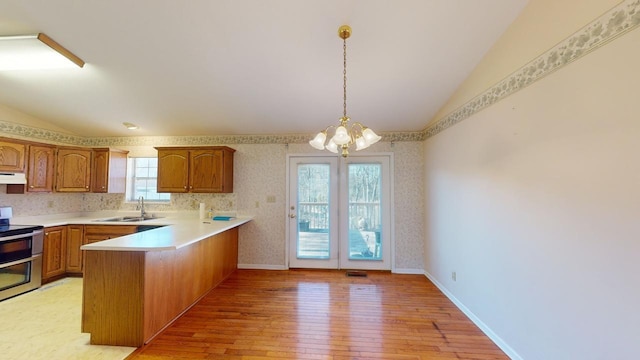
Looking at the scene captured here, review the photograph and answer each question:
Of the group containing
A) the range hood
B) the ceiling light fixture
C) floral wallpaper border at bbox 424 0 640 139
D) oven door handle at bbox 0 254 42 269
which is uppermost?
the ceiling light fixture

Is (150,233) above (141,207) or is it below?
below

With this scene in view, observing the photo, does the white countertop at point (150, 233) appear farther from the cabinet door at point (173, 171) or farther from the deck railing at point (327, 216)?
the deck railing at point (327, 216)

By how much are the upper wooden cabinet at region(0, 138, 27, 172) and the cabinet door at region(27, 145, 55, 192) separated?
3.6 inches

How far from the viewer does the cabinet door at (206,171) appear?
12.7 ft

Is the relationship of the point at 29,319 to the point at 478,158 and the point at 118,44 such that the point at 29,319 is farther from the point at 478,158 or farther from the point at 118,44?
the point at 478,158

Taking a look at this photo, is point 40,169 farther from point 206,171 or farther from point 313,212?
point 313,212

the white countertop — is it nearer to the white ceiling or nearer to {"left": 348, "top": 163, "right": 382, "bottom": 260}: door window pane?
the white ceiling

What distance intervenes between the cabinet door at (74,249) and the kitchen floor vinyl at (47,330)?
504 mm

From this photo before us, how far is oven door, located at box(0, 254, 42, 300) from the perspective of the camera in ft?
9.34

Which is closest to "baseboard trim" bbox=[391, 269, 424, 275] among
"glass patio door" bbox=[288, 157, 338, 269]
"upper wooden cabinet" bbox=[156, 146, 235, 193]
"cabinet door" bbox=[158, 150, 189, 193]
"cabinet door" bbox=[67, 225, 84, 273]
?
"glass patio door" bbox=[288, 157, 338, 269]

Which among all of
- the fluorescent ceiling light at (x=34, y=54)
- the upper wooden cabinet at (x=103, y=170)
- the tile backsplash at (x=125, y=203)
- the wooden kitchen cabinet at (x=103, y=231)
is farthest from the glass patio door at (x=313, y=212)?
the upper wooden cabinet at (x=103, y=170)

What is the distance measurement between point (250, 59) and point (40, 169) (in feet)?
12.3

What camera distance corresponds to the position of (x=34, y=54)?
235cm

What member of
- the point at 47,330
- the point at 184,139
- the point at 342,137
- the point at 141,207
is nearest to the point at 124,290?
the point at 47,330
